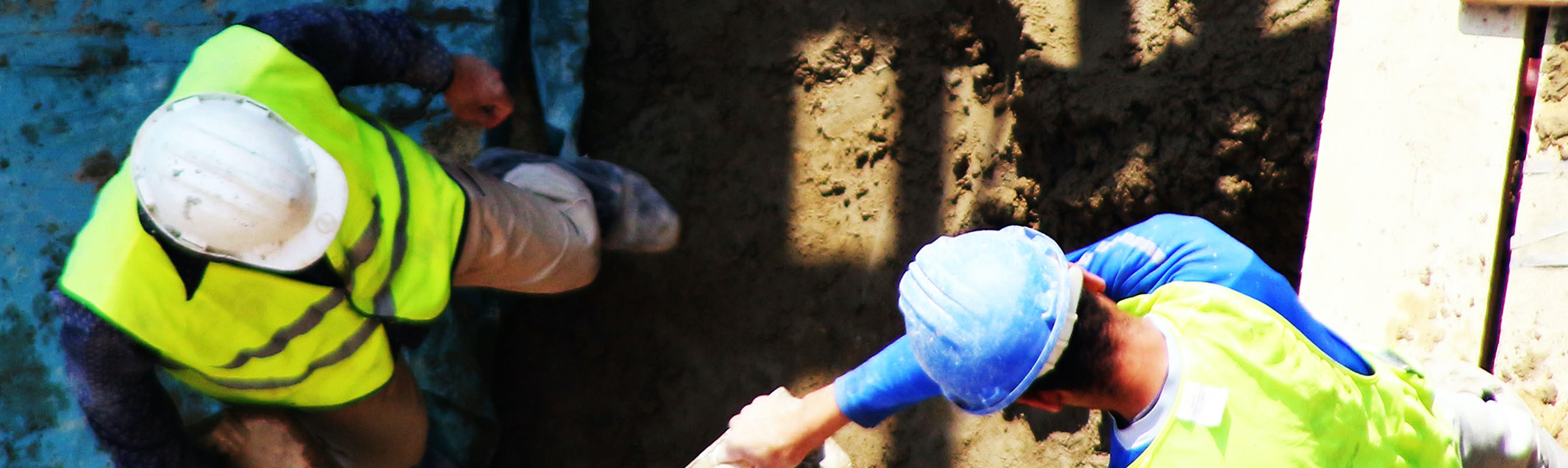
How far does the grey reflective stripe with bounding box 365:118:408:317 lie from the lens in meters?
2.20

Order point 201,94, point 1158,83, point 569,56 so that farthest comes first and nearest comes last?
point 569,56
point 1158,83
point 201,94

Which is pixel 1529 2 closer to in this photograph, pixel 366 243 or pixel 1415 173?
pixel 1415 173

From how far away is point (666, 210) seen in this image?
3.14 meters

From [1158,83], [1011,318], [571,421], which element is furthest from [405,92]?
[1011,318]

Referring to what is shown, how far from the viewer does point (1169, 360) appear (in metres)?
1.55

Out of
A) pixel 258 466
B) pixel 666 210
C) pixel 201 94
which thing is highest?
pixel 201 94

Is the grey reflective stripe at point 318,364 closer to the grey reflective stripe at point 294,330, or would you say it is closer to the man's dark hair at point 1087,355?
the grey reflective stripe at point 294,330

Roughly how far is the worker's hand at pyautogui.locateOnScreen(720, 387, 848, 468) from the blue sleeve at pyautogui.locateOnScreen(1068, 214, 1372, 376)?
1.69 feet

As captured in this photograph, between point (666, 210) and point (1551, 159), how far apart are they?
2.08 metres

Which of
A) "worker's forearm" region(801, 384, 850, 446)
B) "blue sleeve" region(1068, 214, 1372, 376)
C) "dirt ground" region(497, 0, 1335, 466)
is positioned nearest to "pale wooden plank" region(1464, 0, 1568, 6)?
"dirt ground" region(497, 0, 1335, 466)

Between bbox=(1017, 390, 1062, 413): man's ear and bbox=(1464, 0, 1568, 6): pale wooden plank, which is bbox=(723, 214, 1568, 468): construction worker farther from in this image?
bbox=(1464, 0, 1568, 6): pale wooden plank

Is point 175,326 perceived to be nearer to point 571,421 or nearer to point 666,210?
point 666,210

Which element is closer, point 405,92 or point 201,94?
point 201,94

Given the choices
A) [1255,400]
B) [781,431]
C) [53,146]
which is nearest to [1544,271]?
[1255,400]
